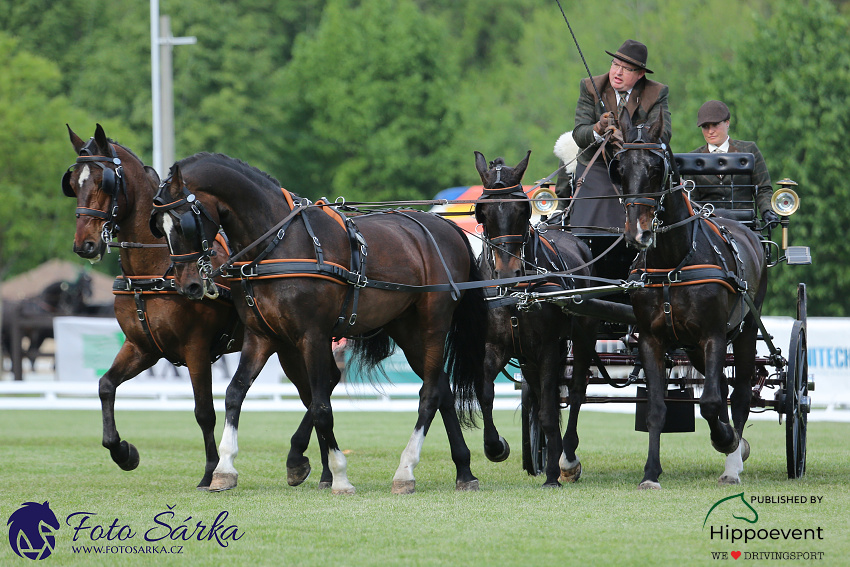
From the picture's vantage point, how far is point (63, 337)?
21.3m

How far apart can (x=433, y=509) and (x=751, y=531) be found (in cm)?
208

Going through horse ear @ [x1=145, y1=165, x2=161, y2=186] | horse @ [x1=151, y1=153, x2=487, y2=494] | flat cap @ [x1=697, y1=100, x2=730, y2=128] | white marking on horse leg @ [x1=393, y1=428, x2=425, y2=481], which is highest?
flat cap @ [x1=697, y1=100, x2=730, y2=128]

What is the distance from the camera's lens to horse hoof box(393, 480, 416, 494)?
8445 mm

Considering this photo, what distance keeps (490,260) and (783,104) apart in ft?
67.5

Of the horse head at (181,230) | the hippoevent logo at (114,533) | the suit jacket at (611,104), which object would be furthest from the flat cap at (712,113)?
the hippoevent logo at (114,533)

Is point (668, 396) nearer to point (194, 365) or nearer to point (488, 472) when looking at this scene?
point (488, 472)

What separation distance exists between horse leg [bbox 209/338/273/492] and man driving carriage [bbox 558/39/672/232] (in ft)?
10.2

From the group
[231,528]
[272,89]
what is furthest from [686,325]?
[272,89]

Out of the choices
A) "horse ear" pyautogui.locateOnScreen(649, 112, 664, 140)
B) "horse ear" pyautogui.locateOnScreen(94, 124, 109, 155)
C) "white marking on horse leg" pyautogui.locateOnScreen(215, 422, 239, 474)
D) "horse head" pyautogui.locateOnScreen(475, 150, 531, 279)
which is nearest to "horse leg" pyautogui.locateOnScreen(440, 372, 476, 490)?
"horse head" pyautogui.locateOnScreen(475, 150, 531, 279)

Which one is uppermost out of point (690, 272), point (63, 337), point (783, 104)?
point (783, 104)

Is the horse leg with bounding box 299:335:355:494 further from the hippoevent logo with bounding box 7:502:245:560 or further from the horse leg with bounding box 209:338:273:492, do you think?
the hippoevent logo with bounding box 7:502:245:560

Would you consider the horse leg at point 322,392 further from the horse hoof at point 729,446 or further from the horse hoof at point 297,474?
the horse hoof at point 729,446

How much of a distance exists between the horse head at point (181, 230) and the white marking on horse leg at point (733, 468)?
4346 millimetres

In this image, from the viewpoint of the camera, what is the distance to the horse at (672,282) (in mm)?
8195
